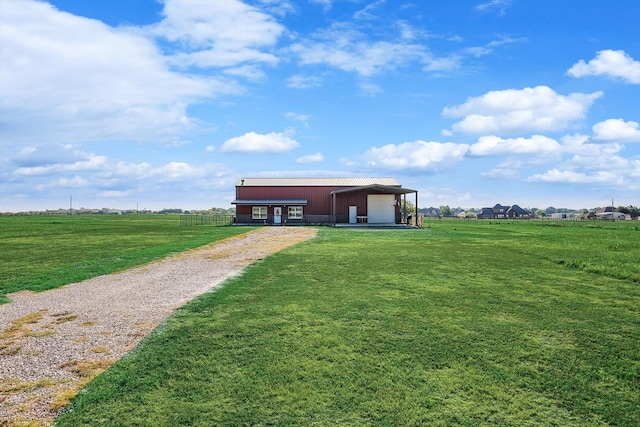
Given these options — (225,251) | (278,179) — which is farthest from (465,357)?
(278,179)

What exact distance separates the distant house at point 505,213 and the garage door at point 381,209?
3841 inches

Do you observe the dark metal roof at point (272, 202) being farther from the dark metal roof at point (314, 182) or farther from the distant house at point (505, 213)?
the distant house at point (505, 213)

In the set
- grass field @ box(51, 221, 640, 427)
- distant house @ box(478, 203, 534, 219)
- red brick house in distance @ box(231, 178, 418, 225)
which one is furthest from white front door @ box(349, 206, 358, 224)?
distant house @ box(478, 203, 534, 219)

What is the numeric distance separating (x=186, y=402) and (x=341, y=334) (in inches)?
108

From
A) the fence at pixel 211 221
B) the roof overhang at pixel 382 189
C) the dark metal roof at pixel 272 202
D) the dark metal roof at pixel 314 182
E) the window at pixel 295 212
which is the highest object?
the dark metal roof at pixel 314 182

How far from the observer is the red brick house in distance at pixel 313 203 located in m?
44.3

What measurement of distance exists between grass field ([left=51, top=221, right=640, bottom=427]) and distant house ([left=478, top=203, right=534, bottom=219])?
129 meters

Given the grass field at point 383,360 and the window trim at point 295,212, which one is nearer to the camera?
the grass field at point 383,360

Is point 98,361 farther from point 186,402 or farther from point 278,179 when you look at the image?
point 278,179

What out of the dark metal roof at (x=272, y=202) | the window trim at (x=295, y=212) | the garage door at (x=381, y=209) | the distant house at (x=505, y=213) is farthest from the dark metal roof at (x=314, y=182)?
the distant house at (x=505, y=213)

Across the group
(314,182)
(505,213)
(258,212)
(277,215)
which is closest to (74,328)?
(277,215)

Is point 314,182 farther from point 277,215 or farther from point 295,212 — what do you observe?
point 277,215

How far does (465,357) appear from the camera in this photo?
5711 mm

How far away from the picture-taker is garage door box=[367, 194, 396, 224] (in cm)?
4416
